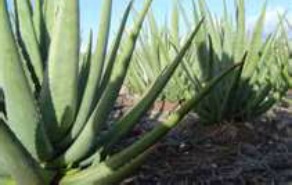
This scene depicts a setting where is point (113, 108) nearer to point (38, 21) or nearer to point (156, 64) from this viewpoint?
point (38, 21)

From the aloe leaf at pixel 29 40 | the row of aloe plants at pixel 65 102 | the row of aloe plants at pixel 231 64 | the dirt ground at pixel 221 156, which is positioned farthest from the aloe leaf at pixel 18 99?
the row of aloe plants at pixel 231 64

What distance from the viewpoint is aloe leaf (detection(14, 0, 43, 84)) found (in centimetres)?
228

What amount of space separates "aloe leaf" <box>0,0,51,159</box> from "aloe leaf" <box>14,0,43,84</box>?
0.35 meters

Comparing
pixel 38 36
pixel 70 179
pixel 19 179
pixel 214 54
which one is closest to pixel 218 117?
pixel 214 54

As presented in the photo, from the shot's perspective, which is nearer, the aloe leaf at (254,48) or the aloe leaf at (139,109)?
the aloe leaf at (139,109)

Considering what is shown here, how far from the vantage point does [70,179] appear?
2023 millimetres

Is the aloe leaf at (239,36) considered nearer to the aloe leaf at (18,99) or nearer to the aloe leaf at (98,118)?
the aloe leaf at (98,118)

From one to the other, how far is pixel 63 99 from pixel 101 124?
0.14 meters

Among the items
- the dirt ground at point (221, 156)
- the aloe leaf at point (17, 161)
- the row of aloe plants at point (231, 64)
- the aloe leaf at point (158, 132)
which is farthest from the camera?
the row of aloe plants at point (231, 64)

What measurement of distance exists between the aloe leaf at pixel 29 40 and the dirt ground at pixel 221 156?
2.23 ft

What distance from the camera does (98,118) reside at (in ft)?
6.78

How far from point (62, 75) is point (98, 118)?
0.57 ft

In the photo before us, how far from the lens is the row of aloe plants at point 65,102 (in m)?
1.83

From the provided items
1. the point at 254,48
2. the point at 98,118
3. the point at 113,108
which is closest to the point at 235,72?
the point at 254,48
